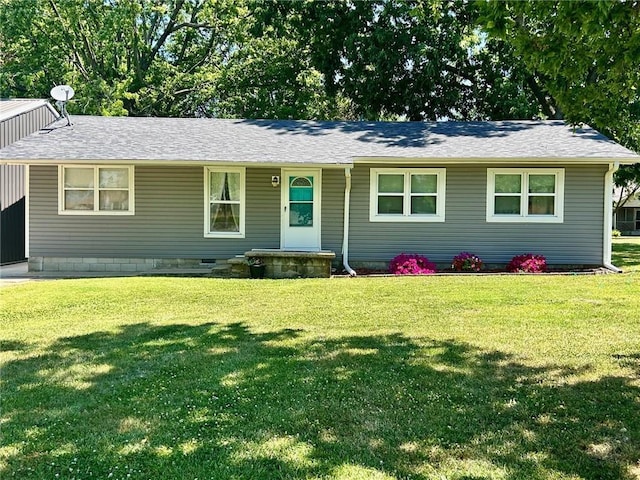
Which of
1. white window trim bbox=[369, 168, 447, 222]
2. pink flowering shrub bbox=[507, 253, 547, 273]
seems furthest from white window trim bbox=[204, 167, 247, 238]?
pink flowering shrub bbox=[507, 253, 547, 273]

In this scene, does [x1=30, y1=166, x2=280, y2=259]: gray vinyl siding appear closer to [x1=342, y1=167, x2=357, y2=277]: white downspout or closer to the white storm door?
the white storm door

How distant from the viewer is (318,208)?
492 inches

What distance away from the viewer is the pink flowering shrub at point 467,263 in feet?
39.3

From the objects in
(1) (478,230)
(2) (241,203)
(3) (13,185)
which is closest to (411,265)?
(1) (478,230)

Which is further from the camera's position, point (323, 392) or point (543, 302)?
point (543, 302)

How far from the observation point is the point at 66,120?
14227 mm

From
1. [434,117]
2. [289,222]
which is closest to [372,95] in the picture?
[434,117]

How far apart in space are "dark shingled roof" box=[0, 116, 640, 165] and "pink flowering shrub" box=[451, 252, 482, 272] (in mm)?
2314

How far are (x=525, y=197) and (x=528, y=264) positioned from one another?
1753 mm

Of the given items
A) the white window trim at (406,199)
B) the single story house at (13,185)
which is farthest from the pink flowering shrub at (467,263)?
the single story house at (13,185)

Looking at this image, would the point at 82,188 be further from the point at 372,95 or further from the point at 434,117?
the point at 434,117

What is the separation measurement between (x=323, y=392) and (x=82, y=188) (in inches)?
410

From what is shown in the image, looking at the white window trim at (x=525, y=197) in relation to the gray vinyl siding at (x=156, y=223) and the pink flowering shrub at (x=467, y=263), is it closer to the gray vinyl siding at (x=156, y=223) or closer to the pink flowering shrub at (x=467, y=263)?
the pink flowering shrub at (x=467, y=263)

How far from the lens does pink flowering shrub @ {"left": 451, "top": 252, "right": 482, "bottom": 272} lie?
11992 millimetres
